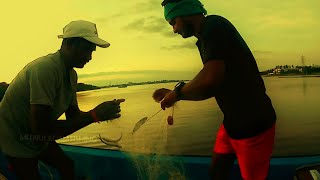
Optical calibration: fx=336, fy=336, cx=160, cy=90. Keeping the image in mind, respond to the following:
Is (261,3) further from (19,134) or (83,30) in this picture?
(19,134)

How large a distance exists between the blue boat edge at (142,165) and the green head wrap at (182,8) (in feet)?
3.31

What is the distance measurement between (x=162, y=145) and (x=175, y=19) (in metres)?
0.92

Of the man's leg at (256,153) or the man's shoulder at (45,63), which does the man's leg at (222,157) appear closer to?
the man's leg at (256,153)

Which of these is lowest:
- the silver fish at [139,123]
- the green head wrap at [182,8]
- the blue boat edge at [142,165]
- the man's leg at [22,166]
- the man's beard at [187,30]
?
the blue boat edge at [142,165]

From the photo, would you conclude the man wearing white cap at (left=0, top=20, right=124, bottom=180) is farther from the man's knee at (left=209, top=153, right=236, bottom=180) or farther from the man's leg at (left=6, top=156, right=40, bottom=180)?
the man's knee at (left=209, top=153, right=236, bottom=180)

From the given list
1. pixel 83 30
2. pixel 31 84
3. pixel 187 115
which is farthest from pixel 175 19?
pixel 187 115

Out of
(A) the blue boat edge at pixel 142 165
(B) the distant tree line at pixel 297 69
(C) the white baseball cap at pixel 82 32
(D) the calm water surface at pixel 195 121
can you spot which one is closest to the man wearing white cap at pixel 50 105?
(C) the white baseball cap at pixel 82 32

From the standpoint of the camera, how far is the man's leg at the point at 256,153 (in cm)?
136

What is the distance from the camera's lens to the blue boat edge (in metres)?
1.92

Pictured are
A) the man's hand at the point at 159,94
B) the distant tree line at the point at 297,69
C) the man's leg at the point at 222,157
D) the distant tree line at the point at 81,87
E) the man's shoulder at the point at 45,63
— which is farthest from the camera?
the distant tree line at the point at 81,87

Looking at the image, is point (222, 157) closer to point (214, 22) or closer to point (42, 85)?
point (214, 22)

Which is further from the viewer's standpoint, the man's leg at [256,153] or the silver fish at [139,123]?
the silver fish at [139,123]

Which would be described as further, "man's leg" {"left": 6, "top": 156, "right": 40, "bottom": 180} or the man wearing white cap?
"man's leg" {"left": 6, "top": 156, "right": 40, "bottom": 180}

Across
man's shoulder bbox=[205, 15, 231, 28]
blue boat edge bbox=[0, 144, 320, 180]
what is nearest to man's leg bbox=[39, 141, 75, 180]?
blue boat edge bbox=[0, 144, 320, 180]
